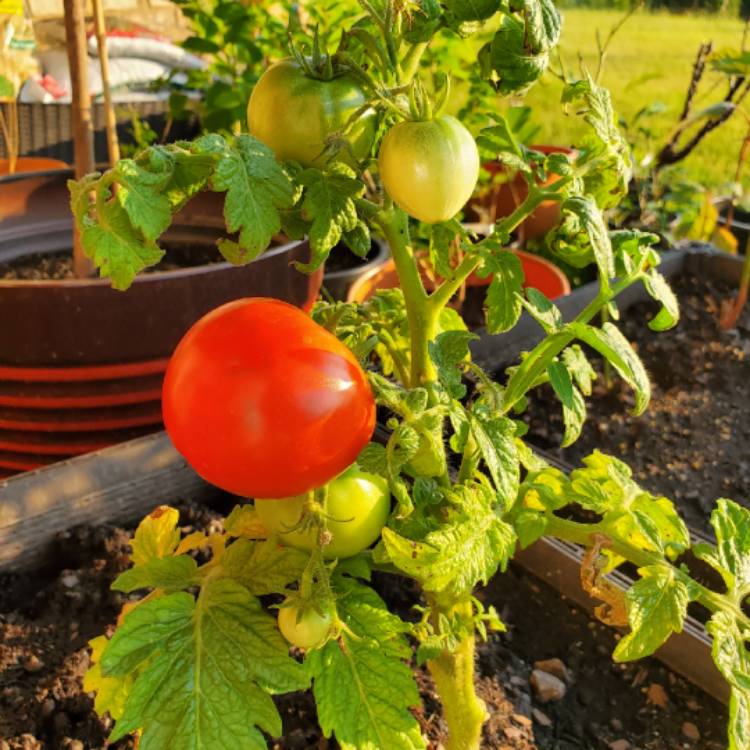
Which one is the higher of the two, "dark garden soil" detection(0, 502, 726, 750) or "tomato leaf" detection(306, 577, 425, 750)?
"tomato leaf" detection(306, 577, 425, 750)

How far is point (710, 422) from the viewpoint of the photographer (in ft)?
6.15

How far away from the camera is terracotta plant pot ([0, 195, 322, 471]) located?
49.8 inches

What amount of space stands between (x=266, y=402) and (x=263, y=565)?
7.4 inches

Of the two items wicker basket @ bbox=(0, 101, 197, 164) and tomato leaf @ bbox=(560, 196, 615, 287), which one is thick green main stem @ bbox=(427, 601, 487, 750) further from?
wicker basket @ bbox=(0, 101, 197, 164)

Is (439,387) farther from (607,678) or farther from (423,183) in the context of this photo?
(607,678)

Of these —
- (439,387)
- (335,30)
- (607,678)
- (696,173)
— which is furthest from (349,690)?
(696,173)

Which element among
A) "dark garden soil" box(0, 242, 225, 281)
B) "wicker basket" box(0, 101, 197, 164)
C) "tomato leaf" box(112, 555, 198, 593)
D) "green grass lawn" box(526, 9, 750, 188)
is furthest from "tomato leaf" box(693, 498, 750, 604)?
"wicker basket" box(0, 101, 197, 164)

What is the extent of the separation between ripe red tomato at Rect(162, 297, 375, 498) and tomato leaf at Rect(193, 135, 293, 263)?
112 millimetres

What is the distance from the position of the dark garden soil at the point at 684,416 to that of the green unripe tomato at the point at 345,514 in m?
0.95

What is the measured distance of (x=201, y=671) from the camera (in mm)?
731

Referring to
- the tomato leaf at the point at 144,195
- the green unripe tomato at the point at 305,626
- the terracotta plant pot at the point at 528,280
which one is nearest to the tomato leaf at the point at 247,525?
the green unripe tomato at the point at 305,626

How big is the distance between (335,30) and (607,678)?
171 centimetres

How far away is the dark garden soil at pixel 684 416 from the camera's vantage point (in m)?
1.68

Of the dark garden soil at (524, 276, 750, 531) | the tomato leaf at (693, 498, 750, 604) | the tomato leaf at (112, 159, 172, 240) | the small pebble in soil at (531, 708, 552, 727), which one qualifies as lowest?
the dark garden soil at (524, 276, 750, 531)
